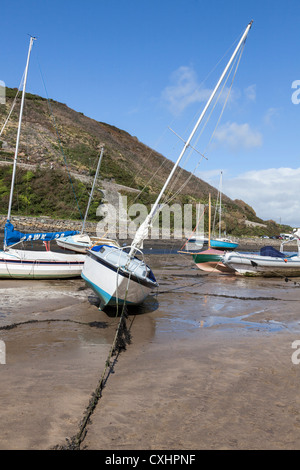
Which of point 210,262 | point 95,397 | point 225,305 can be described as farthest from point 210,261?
point 95,397

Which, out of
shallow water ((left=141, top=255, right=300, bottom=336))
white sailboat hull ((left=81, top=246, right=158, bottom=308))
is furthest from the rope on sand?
white sailboat hull ((left=81, top=246, right=158, bottom=308))

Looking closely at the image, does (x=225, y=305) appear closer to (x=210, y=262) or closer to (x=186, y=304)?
(x=186, y=304)

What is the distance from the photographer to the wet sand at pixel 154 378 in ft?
14.7

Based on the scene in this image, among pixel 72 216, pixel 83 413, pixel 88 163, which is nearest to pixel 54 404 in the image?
pixel 83 413

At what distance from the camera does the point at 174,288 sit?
666 inches

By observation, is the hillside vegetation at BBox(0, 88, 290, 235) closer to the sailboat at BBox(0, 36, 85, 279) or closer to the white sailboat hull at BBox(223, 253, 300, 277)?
the sailboat at BBox(0, 36, 85, 279)

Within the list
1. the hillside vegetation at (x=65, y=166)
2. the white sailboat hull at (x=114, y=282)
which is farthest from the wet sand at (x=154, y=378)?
the hillside vegetation at (x=65, y=166)

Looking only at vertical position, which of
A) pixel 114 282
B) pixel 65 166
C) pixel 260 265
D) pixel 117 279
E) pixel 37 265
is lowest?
pixel 260 265

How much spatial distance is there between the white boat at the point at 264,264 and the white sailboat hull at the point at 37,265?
1003 cm

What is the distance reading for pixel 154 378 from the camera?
629 centimetres

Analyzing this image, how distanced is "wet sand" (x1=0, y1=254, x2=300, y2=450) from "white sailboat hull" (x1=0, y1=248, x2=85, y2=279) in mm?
4014

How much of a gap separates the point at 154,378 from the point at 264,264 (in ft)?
58.1

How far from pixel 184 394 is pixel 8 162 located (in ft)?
198

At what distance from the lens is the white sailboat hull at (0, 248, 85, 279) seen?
1606 cm
